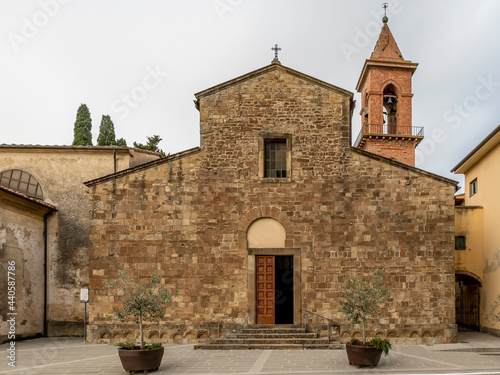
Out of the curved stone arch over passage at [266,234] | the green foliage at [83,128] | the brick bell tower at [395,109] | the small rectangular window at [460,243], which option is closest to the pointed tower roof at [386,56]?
the brick bell tower at [395,109]

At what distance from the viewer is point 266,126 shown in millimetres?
17078

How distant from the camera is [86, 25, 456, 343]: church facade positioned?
1612 centimetres

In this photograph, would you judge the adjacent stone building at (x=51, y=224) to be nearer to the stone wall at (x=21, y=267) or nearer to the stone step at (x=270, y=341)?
the stone wall at (x=21, y=267)

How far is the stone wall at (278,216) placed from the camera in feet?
53.0

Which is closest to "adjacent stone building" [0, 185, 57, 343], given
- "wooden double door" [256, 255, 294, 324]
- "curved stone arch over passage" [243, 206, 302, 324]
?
"curved stone arch over passage" [243, 206, 302, 324]

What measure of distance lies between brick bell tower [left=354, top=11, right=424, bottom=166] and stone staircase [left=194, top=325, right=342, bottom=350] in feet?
47.3

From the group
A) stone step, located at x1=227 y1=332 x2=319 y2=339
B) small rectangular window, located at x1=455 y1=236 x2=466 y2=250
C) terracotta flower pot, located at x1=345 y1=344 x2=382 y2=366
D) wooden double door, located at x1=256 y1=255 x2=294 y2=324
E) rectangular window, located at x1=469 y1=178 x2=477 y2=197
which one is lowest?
stone step, located at x1=227 y1=332 x2=319 y2=339

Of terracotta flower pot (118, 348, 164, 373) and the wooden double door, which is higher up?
the wooden double door

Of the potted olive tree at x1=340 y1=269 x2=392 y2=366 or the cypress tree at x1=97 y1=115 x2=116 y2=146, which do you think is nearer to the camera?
the potted olive tree at x1=340 y1=269 x2=392 y2=366

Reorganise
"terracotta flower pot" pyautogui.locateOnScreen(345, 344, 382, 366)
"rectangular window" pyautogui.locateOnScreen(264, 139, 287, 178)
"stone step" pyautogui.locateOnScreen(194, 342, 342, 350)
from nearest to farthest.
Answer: "terracotta flower pot" pyautogui.locateOnScreen(345, 344, 382, 366) < "stone step" pyautogui.locateOnScreen(194, 342, 342, 350) < "rectangular window" pyautogui.locateOnScreen(264, 139, 287, 178)

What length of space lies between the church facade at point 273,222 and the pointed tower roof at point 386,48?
12.3m

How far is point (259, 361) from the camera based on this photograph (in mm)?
12773

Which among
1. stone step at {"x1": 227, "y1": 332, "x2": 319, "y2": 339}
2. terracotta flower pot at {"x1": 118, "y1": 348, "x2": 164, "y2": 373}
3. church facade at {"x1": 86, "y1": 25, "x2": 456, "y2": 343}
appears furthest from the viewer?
church facade at {"x1": 86, "y1": 25, "x2": 456, "y2": 343}

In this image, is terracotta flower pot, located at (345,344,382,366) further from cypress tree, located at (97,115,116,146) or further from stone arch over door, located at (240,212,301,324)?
cypress tree, located at (97,115,116,146)
